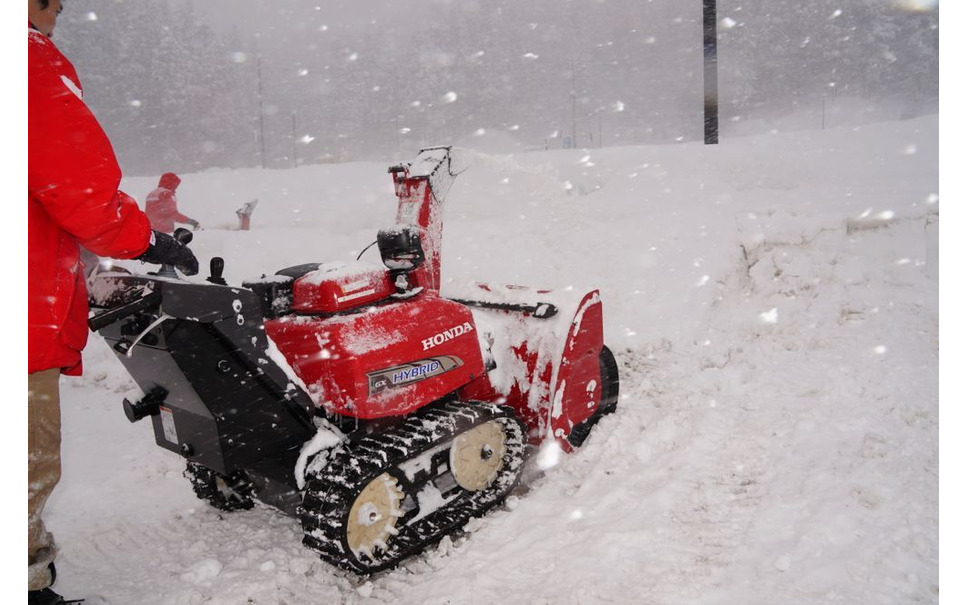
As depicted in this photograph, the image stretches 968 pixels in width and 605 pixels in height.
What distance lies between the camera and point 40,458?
78.4 inches

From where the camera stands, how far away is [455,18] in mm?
37562

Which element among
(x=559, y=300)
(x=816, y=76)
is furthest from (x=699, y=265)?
(x=816, y=76)

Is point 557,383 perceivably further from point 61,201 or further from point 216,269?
point 61,201

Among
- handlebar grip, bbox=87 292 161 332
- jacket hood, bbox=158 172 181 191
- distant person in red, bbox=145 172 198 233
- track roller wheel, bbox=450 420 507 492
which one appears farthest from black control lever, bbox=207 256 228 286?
jacket hood, bbox=158 172 181 191

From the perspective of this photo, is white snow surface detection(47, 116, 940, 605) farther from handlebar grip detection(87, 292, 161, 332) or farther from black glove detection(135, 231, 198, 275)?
black glove detection(135, 231, 198, 275)

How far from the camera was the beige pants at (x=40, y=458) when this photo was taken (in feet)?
6.39

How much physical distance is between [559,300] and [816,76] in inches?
1403

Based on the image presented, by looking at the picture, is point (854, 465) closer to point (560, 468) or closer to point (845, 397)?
point (845, 397)

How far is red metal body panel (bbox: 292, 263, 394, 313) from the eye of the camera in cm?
289

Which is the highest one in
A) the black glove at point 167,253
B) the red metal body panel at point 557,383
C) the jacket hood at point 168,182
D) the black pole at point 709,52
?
A: the black pole at point 709,52

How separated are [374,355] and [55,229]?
1.32 m

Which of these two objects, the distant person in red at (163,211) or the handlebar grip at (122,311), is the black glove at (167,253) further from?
the distant person in red at (163,211)

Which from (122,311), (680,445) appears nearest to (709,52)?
(680,445)

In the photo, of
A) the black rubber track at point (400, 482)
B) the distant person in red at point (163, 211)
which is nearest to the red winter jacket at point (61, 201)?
the black rubber track at point (400, 482)
